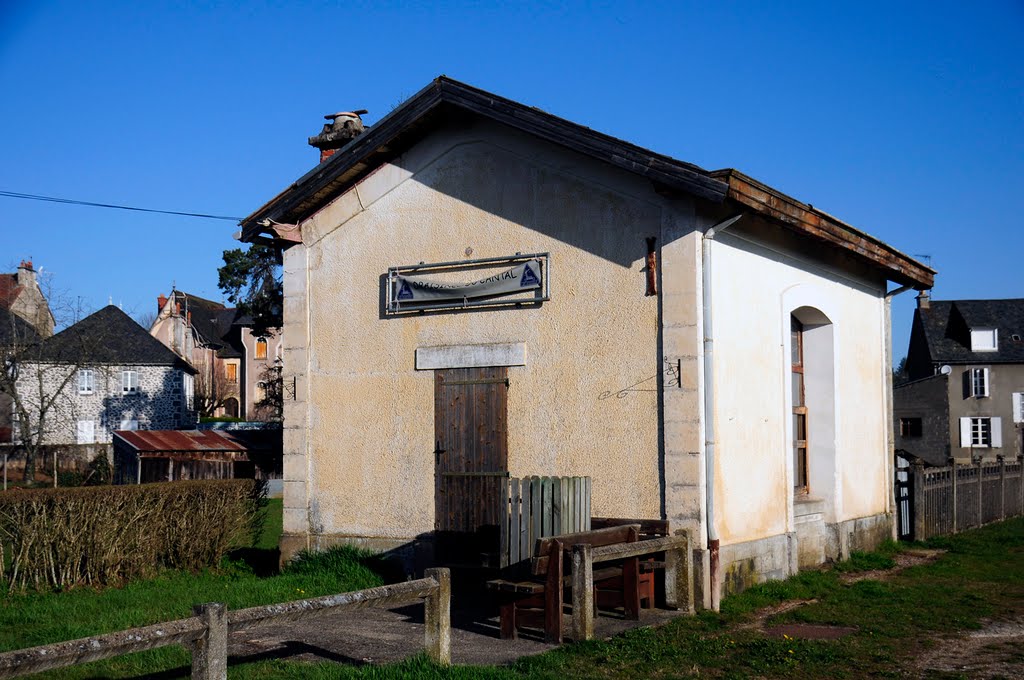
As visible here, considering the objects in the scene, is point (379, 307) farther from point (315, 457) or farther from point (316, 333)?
point (315, 457)

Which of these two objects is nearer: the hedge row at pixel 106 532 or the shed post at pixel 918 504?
the hedge row at pixel 106 532

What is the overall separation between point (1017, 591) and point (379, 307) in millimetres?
7500

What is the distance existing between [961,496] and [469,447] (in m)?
9.96

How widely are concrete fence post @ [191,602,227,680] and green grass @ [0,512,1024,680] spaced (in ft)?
4.76

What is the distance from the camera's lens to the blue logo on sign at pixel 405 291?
11.3 meters

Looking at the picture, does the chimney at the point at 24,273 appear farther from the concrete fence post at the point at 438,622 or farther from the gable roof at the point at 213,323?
the concrete fence post at the point at 438,622

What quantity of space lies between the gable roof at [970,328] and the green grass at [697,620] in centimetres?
3649

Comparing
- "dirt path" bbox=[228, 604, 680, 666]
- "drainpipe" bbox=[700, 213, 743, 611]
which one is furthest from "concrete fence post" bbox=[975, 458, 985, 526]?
"dirt path" bbox=[228, 604, 680, 666]

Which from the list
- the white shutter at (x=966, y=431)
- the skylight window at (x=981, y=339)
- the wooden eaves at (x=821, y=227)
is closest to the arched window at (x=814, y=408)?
the wooden eaves at (x=821, y=227)

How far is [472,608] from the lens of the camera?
9742mm

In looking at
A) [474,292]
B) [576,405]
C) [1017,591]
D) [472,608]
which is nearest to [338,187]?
[474,292]

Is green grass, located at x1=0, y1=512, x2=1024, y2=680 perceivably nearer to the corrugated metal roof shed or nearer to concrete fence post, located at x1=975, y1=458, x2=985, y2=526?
concrete fence post, located at x1=975, y1=458, x2=985, y2=526

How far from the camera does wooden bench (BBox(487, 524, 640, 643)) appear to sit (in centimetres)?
796

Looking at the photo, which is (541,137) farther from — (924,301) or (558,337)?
(924,301)
